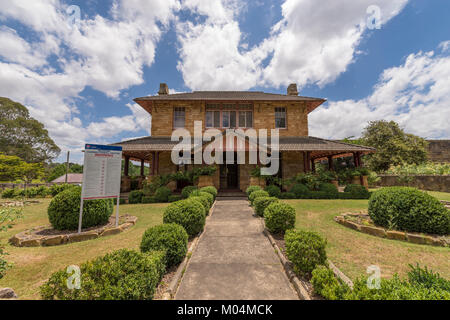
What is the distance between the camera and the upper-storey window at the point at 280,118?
1777 centimetres

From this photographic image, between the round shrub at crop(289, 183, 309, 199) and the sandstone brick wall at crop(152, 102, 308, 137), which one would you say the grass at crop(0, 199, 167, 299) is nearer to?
the round shrub at crop(289, 183, 309, 199)

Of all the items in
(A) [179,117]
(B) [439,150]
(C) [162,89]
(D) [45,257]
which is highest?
(C) [162,89]

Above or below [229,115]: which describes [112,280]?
below

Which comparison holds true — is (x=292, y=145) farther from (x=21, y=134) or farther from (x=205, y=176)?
(x=21, y=134)

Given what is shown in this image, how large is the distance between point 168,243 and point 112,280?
1.28 m

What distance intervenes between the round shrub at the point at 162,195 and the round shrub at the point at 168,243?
8529mm

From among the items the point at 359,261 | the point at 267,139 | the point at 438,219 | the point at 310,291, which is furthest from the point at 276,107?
the point at 310,291

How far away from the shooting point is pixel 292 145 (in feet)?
49.0

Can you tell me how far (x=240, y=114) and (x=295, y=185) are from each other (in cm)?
929

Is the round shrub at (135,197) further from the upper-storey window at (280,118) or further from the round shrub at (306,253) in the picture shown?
the upper-storey window at (280,118)

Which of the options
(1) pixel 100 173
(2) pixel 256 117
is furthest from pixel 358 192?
(1) pixel 100 173

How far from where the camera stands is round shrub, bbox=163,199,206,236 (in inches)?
196

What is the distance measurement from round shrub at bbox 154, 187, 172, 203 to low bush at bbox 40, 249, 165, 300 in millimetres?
9543

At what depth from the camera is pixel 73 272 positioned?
2.28m
